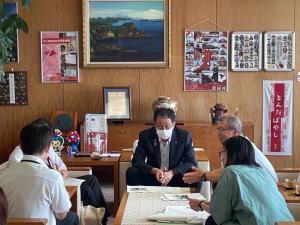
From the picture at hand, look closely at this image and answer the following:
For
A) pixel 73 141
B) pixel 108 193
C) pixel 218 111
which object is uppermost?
pixel 218 111

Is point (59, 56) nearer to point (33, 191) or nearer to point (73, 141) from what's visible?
point (73, 141)

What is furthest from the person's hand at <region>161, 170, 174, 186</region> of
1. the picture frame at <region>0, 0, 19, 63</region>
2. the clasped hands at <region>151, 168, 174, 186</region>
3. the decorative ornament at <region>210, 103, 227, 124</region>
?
the picture frame at <region>0, 0, 19, 63</region>

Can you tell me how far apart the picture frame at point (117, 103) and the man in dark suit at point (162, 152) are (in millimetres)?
1561

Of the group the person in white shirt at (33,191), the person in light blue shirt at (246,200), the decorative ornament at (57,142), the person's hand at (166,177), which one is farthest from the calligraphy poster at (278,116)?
the person in white shirt at (33,191)

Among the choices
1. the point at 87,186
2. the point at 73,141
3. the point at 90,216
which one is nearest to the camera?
the point at 90,216

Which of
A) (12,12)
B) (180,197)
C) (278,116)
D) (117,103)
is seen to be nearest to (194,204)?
(180,197)

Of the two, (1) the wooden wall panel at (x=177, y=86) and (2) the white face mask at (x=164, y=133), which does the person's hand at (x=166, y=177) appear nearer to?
(2) the white face mask at (x=164, y=133)

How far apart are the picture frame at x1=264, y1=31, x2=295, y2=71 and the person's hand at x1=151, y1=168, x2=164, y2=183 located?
8.48 feet

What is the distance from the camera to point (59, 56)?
652 cm

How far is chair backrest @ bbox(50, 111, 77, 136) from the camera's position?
250 inches

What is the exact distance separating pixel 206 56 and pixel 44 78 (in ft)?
6.75

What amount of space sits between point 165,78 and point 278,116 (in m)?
1.48

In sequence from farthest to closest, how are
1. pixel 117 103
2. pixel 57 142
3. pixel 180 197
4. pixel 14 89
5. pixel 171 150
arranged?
pixel 14 89
pixel 117 103
pixel 57 142
pixel 171 150
pixel 180 197

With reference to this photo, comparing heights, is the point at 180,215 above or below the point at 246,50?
below
